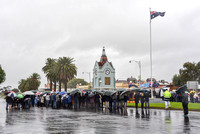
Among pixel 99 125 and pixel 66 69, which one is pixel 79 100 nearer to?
pixel 99 125

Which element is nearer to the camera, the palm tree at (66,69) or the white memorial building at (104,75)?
the palm tree at (66,69)

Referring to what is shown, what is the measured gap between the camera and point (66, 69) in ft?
221

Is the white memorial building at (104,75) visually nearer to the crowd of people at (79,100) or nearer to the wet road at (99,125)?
the crowd of people at (79,100)

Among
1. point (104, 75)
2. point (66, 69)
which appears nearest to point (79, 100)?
point (66, 69)

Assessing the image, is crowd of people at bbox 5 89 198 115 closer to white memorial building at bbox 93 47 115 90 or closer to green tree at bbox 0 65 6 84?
green tree at bbox 0 65 6 84

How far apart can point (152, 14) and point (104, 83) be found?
8443 cm

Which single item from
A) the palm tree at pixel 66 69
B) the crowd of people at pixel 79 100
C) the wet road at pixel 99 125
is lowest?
the wet road at pixel 99 125

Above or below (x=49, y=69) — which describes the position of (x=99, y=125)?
below

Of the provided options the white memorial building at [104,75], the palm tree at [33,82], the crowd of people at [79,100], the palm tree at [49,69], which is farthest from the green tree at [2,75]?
the crowd of people at [79,100]

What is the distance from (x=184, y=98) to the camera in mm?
16703

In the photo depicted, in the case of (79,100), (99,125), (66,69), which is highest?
(66,69)

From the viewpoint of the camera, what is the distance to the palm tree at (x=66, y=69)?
6700 centimetres

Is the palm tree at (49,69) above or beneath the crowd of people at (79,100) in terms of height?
above

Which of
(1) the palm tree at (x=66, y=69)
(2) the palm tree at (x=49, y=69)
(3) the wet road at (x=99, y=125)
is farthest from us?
(2) the palm tree at (x=49, y=69)
